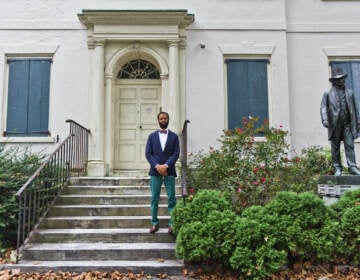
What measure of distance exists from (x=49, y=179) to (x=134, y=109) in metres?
3.20

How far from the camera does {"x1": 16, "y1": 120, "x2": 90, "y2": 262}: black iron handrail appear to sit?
513 cm

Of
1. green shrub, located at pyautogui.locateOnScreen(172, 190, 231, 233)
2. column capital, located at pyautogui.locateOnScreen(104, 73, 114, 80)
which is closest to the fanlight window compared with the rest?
column capital, located at pyautogui.locateOnScreen(104, 73, 114, 80)

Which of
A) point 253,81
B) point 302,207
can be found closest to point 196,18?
point 253,81

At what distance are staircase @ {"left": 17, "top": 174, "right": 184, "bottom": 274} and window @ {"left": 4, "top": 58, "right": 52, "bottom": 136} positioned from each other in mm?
2553

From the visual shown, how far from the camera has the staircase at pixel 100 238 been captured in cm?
462

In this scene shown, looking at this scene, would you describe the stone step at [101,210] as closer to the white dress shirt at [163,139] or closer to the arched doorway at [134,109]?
the white dress shirt at [163,139]

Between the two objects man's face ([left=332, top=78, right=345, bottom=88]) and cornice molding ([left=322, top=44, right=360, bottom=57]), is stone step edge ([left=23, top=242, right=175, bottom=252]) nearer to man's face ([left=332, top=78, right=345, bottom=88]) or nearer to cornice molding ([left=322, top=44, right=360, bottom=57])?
man's face ([left=332, top=78, right=345, bottom=88])

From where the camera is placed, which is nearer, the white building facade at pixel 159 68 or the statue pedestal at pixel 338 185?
the statue pedestal at pixel 338 185

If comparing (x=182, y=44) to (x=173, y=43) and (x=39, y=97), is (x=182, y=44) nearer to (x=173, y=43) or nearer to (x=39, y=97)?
(x=173, y=43)

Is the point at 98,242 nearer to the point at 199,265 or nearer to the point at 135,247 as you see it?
the point at 135,247

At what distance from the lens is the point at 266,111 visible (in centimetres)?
848

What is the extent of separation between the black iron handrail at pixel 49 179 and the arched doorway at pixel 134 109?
2.89 feet

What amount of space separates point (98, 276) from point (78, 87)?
16.7ft

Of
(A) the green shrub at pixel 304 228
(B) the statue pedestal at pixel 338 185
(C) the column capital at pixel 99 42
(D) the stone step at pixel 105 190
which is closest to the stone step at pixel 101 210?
(D) the stone step at pixel 105 190
